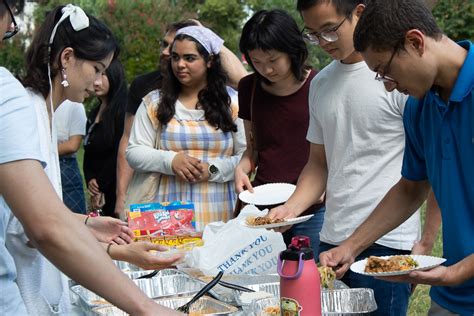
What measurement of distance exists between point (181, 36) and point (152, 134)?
53 cm

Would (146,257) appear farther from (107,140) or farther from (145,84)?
(107,140)

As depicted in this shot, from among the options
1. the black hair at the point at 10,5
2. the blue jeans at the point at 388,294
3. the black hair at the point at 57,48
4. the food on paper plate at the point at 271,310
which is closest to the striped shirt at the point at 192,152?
the black hair at the point at 57,48

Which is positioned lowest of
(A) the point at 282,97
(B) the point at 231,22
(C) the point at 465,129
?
(B) the point at 231,22

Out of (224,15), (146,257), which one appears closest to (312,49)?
(224,15)

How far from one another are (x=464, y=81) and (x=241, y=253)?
1208mm

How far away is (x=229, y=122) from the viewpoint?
407 centimetres

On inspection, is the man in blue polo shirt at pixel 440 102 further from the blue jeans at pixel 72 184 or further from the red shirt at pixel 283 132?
the blue jeans at pixel 72 184

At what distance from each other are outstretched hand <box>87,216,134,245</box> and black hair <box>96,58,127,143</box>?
8.20 feet

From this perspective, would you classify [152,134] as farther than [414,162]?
Yes

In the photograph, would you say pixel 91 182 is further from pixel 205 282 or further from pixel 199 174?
pixel 205 282

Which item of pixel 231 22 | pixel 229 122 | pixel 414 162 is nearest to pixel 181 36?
pixel 229 122

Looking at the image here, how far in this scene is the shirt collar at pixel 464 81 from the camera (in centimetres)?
214

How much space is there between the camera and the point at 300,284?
7.35 ft

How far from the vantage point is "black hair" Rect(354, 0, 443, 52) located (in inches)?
84.4
